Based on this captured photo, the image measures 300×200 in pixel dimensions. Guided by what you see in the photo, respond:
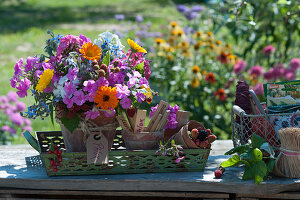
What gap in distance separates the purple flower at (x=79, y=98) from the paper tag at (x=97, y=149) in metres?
0.16

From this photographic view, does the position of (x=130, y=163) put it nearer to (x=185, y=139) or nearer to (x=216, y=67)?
(x=185, y=139)

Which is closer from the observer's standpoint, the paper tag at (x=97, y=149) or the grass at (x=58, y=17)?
the paper tag at (x=97, y=149)

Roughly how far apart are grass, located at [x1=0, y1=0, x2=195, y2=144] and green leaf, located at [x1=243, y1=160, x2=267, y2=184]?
12.5 feet

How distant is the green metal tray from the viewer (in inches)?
73.6

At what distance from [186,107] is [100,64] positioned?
1.79m

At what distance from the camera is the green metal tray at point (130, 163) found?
73.6 inches

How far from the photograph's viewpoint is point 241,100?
83.4 inches

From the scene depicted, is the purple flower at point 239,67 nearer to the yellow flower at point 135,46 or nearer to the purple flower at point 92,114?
the yellow flower at point 135,46

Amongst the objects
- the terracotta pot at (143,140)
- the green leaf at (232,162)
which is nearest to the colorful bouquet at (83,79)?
the terracotta pot at (143,140)

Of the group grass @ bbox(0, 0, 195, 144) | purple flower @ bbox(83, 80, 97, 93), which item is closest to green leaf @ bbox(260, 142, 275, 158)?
purple flower @ bbox(83, 80, 97, 93)

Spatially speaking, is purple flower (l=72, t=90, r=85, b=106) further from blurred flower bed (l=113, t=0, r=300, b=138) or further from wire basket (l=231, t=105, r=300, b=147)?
blurred flower bed (l=113, t=0, r=300, b=138)

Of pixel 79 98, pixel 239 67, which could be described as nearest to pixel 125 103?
pixel 79 98

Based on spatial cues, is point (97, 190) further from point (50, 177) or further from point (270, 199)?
point (270, 199)

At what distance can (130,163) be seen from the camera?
75.0 inches
